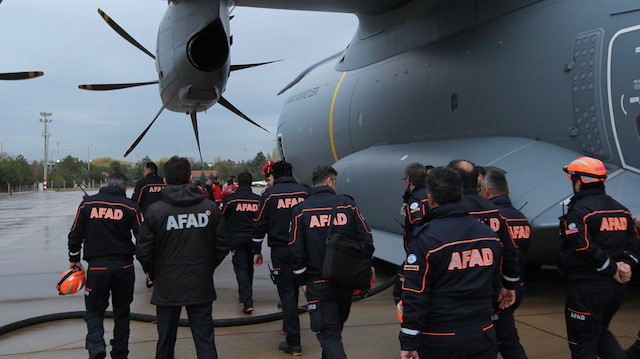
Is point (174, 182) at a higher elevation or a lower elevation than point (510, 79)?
lower

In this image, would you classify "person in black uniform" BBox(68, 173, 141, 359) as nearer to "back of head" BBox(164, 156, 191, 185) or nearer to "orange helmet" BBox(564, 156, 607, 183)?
"back of head" BBox(164, 156, 191, 185)

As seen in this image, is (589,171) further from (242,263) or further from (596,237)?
(242,263)

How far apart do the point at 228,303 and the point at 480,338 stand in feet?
15.9

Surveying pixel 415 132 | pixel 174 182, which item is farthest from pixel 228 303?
pixel 415 132

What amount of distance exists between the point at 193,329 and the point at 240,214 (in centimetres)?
269

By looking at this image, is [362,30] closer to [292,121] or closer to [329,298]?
[292,121]

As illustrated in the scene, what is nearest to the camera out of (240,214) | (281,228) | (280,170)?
(281,228)

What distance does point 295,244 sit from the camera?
429 centimetres

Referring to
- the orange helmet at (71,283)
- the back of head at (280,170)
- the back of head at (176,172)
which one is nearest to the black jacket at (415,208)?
the back of head at (280,170)

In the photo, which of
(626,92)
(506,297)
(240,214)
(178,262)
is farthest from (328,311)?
(626,92)

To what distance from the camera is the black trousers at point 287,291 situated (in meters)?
5.06

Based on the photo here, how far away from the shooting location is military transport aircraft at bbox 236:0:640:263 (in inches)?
227

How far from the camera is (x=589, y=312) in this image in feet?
12.3

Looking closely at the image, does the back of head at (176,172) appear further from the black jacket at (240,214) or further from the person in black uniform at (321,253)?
the black jacket at (240,214)
